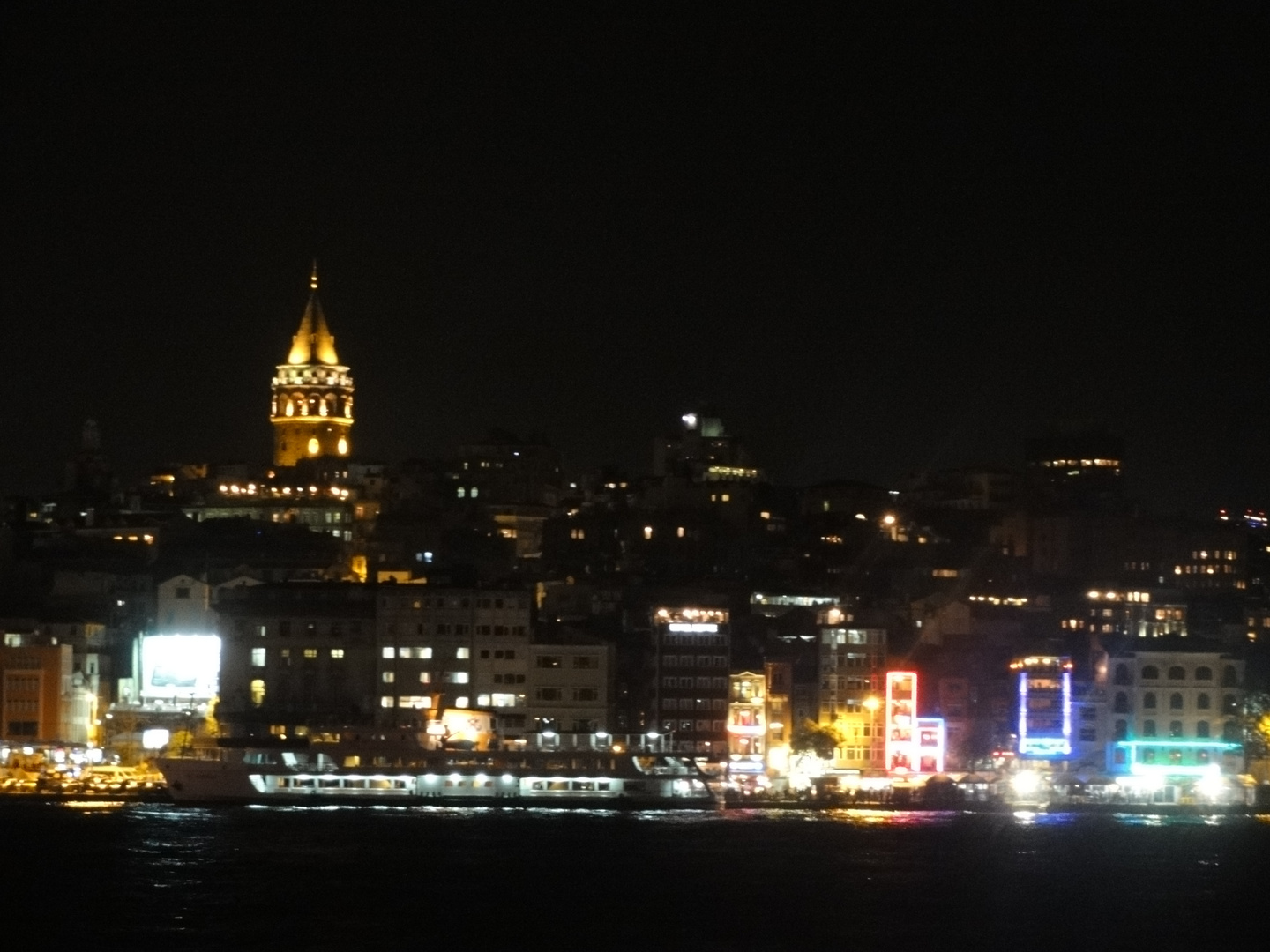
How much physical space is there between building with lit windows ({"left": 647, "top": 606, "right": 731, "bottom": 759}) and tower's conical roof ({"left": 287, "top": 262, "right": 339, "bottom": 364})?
175 feet

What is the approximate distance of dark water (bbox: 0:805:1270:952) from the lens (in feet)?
191

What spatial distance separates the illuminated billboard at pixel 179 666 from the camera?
89.2 metres

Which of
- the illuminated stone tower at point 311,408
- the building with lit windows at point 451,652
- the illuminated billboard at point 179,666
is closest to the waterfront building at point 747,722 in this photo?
the building with lit windows at point 451,652

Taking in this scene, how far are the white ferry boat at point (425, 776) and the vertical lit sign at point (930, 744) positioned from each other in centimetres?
692

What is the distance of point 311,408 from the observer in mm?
133250

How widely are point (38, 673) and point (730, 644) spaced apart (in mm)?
18567

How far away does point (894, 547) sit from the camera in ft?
367

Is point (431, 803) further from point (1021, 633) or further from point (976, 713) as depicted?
point (1021, 633)

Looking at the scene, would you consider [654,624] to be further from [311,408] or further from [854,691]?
[311,408]

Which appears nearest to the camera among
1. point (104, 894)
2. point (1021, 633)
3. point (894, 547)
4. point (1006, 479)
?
point (104, 894)

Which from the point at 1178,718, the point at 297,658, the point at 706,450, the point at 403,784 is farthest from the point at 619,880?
the point at 706,450

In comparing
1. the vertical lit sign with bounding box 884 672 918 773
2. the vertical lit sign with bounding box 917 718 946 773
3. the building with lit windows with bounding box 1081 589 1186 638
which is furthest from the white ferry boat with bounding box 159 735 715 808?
the building with lit windows with bounding box 1081 589 1186 638

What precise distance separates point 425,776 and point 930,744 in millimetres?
14048

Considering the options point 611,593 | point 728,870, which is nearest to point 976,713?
point 611,593
